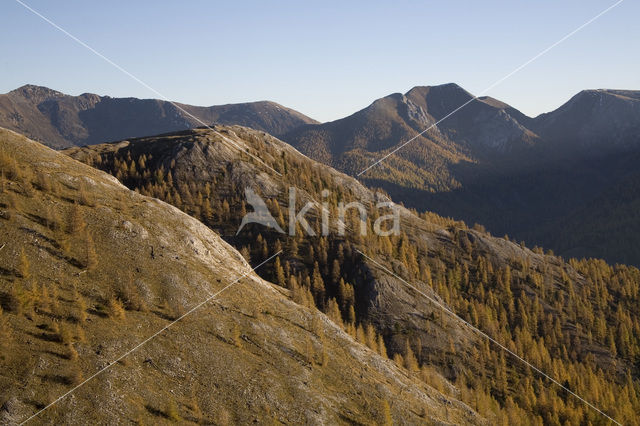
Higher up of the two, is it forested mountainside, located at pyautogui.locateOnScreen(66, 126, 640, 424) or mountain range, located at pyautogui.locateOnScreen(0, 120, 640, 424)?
mountain range, located at pyautogui.locateOnScreen(0, 120, 640, 424)

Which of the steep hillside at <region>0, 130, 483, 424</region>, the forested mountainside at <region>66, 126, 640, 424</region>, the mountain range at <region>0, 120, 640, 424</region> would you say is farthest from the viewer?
the forested mountainside at <region>66, 126, 640, 424</region>

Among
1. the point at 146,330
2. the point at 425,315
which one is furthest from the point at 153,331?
the point at 425,315

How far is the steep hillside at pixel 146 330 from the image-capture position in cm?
4225

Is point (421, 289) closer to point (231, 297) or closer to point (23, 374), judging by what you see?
point (231, 297)

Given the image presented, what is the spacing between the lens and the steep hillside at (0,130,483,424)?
4225 centimetres

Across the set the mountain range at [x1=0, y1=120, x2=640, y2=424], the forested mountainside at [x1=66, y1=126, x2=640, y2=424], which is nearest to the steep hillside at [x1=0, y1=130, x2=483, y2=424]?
the mountain range at [x1=0, y1=120, x2=640, y2=424]

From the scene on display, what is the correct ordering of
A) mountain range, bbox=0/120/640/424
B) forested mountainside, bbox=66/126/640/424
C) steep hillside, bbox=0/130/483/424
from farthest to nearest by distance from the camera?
forested mountainside, bbox=66/126/640/424, mountain range, bbox=0/120/640/424, steep hillside, bbox=0/130/483/424

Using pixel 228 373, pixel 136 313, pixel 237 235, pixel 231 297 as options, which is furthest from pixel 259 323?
pixel 237 235

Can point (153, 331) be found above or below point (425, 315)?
above

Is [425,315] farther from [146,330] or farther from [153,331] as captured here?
[146,330]

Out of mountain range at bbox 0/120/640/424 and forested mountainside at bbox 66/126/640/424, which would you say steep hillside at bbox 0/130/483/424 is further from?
forested mountainside at bbox 66/126/640/424

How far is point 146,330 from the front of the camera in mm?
52188

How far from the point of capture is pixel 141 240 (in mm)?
66438

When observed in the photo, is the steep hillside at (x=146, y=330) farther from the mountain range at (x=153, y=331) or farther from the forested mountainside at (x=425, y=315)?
the forested mountainside at (x=425, y=315)
